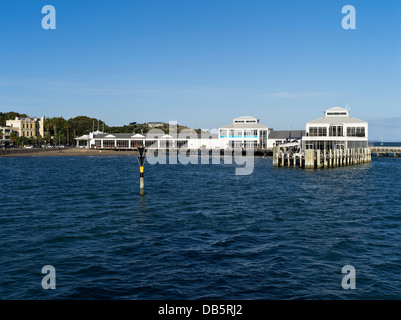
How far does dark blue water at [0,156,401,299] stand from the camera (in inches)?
579

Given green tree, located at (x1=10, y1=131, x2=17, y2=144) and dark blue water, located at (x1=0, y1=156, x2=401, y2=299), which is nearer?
dark blue water, located at (x1=0, y1=156, x2=401, y2=299)

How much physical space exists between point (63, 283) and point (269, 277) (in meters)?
8.34

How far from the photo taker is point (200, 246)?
789 inches

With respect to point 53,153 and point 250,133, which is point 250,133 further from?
point 53,153

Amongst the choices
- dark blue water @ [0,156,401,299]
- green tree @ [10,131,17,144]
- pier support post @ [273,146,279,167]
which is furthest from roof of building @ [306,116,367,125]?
green tree @ [10,131,17,144]

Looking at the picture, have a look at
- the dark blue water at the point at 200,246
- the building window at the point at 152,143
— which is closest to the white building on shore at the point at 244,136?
the building window at the point at 152,143

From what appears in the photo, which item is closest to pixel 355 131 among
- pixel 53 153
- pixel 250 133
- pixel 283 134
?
pixel 283 134

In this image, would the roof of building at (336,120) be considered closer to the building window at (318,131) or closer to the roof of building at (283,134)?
the building window at (318,131)

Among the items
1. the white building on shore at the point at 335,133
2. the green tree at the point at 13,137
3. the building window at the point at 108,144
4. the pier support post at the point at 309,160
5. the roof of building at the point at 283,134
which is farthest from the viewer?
the green tree at the point at 13,137

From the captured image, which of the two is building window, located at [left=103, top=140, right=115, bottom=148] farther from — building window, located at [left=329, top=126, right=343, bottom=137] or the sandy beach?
building window, located at [left=329, top=126, right=343, bottom=137]

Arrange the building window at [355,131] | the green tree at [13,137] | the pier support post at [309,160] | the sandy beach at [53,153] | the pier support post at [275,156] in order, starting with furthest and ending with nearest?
the green tree at [13,137] → the sandy beach at [53,153] → the building window at [355,131] → the pier support post at [275,156] → the pier support post at [309,160]

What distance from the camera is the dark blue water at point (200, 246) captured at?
1470 centimetres
